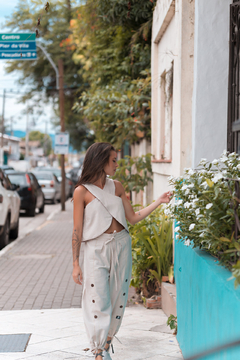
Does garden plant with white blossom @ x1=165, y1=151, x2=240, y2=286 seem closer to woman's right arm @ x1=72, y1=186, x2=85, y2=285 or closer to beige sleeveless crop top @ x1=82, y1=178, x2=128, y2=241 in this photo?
beige sleeveless crop top @ x1=82, y1=178, x2=128, y2=241

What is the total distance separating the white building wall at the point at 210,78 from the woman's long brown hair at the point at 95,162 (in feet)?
4.40

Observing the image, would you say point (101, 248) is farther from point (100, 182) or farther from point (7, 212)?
point (7, 212)

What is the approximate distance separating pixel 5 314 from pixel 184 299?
2477 mm

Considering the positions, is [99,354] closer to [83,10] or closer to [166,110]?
[166,110]

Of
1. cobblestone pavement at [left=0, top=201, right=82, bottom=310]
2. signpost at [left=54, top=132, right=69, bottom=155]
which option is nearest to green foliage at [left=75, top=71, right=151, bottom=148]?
cobblestone pavement at [left=0, top=201, right=82, bottom=310]

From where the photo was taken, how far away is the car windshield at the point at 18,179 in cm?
1722

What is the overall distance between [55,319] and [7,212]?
5.68m

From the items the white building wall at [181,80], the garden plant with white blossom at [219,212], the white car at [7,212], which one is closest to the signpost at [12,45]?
the white car at [7,212]

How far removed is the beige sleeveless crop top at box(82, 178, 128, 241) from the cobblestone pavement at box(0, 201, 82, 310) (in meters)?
2.51

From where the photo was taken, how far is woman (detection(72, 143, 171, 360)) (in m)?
3.58

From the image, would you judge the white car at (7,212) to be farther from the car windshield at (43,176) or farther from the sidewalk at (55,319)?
the car windshield at (43,176)

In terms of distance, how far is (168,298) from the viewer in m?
5.27

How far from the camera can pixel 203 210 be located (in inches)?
113

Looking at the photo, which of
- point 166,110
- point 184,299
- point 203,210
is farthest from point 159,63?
point 203,210
